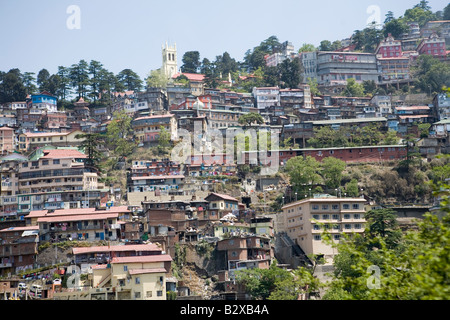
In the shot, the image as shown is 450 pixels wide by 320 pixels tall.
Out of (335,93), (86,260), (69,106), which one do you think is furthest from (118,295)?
(335,93)

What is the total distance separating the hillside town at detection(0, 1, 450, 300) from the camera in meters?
48.5

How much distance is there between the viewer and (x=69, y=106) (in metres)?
97.6

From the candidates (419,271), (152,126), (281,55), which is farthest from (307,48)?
(419,271)

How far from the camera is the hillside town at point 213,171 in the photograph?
4850cm

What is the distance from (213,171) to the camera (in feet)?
229

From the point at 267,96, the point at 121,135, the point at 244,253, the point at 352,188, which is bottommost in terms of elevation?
the point at 244,253

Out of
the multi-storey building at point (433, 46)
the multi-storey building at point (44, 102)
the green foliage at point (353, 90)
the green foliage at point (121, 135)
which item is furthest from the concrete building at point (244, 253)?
the multi-storey building at point (433, 46)

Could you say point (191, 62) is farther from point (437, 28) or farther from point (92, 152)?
point (437, 28)

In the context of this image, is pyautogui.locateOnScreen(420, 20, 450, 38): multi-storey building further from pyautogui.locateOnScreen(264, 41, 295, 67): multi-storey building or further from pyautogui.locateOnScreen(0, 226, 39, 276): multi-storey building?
pyautogui.locateOnScreen(0, 226, 39, 276): multi-storey building

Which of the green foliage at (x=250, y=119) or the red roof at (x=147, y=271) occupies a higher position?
the green foliage at (x=250, y=119)

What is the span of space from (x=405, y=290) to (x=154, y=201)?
4659 centimetres

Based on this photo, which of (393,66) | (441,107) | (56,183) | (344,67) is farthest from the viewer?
(393,66)

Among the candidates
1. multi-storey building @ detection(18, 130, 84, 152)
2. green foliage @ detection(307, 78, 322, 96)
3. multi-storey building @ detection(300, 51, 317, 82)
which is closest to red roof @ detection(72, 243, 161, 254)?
multi-storey building @ detection(18, 130, 84, 152)

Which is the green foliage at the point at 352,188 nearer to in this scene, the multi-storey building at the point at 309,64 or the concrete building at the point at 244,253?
the concrete building at the point at 244,253
